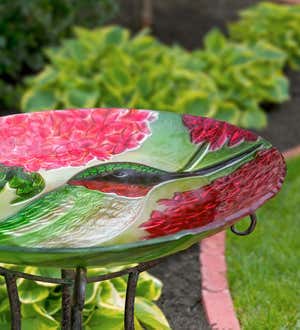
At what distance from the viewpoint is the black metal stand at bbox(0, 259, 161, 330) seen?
7.57ft

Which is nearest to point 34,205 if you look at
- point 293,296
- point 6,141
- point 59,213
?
point 59,213

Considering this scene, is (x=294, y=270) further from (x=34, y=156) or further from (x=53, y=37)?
(x=53, y=37)

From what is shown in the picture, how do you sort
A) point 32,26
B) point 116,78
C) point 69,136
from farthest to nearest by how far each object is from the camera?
point 32,26
point 116,78
point 69,136

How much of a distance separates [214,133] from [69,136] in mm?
496

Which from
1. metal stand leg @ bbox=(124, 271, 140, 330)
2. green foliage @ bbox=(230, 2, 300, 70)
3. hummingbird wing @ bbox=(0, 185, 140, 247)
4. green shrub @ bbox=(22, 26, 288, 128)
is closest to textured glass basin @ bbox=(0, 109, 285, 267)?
hummingbird wing @ bbox=(0, 185, 140, 247)

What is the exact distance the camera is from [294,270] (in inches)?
147

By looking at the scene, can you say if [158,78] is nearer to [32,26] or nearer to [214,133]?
[32,26]

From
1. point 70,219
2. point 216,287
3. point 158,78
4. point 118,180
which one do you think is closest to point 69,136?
point 118,180

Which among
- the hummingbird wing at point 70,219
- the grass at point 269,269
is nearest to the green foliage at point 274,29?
the grass at point 269,269

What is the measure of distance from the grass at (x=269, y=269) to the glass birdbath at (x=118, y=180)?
3.14 feet

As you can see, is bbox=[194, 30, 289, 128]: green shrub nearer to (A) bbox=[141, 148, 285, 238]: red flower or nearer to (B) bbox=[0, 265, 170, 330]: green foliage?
(B) bbox=[0, 265, 170, 330]: green foliage

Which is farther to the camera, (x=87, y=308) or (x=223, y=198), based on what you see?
(x=87, y=308)

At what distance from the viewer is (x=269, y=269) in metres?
3.76

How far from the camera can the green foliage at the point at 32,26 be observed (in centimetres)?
599
